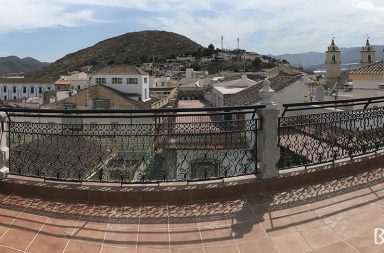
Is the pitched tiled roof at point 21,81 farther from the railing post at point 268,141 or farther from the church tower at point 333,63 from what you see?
the railing post at point 268,141

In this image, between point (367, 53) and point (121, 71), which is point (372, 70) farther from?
point (367, 53)

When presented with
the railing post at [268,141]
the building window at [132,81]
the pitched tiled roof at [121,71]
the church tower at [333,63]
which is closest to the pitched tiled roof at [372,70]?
the railing post at [268,141]

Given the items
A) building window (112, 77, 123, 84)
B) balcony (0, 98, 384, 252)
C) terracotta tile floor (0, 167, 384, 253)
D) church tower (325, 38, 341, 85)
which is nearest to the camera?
terracotta tile floor (0, 167, 384, 253)

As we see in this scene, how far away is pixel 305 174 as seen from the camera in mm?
5742

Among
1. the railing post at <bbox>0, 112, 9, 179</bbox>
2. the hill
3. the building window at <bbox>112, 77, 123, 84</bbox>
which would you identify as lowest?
the railing post at <bbox>0, 112, 9, 179</bbox>

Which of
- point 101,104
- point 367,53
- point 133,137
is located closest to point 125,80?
point 101,104

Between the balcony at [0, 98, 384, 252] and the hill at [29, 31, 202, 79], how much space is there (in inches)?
4879

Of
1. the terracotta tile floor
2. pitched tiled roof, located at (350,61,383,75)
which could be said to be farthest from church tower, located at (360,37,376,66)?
the terracotta tile floor

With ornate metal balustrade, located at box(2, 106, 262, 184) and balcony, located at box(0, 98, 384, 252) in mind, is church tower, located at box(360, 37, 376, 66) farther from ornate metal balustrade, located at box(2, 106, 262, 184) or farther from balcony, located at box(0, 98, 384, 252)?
ornate metal balustrade, located at box(2, 106, 262, 184)

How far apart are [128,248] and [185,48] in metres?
144

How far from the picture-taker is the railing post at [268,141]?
18.1 ft

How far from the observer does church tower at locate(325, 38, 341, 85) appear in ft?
213

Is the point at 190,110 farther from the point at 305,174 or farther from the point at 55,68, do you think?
the point at 55,68

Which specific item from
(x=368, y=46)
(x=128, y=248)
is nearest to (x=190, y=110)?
(x=128, y=248)
